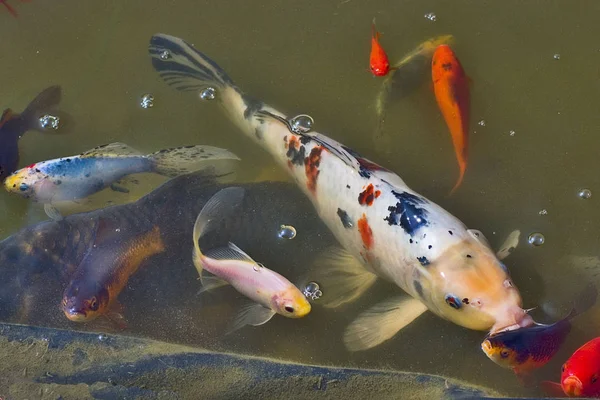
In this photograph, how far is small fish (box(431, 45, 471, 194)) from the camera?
12.3ft

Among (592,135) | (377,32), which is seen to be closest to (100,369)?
(377,32)

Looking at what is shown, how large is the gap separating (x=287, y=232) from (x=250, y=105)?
89cm

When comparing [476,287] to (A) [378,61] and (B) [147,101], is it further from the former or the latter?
(B) [147,101]

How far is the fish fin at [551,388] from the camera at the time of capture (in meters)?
3.01

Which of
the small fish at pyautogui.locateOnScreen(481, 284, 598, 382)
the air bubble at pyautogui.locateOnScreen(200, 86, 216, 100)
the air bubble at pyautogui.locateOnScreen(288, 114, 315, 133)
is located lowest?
the small fish at pyautogui.locateOnScreen(481, 284, 598, 382)

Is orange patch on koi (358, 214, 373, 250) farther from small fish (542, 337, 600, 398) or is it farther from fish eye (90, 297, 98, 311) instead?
fish eye (90, 297, 98, 311)

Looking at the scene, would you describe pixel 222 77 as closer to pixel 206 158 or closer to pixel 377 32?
pixel 206 158

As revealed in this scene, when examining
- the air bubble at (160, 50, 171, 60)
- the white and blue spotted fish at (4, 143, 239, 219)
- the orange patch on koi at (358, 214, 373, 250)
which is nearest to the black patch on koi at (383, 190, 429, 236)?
the orange patch on koi at (358, 214, 373, 250)

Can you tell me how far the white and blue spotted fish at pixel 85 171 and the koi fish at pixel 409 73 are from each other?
4.69 feet

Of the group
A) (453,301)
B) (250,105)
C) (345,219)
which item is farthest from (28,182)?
(453,301)

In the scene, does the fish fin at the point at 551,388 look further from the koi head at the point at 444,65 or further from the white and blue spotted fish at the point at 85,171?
the white and blue spotted fish at the point at 85,171

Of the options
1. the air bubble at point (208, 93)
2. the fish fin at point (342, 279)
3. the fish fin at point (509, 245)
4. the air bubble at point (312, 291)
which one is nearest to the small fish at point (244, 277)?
the air bubble at point (312, 291)

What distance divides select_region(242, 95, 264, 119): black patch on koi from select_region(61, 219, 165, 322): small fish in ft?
3.18

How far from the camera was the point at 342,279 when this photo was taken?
3.55m
